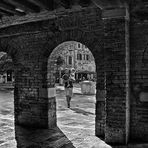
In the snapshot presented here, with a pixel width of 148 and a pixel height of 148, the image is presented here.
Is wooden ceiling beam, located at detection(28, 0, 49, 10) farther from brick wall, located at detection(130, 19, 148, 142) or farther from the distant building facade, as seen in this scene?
the distant building facade

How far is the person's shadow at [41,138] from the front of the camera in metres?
5.90

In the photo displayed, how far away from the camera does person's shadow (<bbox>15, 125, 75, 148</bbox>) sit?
590cm

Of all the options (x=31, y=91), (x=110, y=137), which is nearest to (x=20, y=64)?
(x=31, y=91)

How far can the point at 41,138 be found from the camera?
653 cm

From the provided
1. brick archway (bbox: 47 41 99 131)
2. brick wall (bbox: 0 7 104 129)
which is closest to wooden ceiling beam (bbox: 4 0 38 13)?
brick wall (bbox: 0 7 104 129)

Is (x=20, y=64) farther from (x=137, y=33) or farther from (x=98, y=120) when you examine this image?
(x=137, y=33)

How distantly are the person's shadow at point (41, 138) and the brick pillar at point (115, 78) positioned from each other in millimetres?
1201

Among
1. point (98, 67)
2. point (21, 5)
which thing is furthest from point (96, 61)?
point (21, 5)

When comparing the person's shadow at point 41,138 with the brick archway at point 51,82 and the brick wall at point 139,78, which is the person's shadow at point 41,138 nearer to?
the brick archway at point 51,82

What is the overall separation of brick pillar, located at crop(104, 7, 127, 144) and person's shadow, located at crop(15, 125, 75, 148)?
47.3 inches

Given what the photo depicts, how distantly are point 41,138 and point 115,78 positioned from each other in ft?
8.75

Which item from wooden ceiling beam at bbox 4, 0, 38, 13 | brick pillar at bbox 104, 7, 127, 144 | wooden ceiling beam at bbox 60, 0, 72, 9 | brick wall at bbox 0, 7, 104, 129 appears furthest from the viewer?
brick wall at bbox 0, 7, 104, 129

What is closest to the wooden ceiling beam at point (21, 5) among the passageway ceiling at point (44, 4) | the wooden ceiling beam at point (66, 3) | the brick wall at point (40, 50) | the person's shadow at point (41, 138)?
the passageway ceiling at point (44, 4)

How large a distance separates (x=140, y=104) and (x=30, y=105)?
12.5 feet
